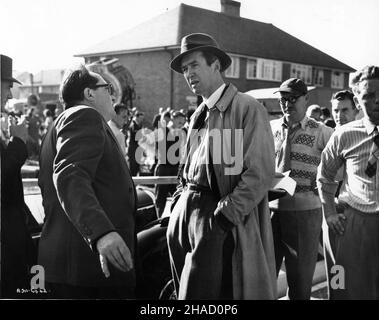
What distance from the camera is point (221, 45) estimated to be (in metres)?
21.8

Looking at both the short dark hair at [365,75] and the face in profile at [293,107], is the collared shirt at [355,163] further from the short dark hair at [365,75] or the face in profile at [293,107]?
the face in profile at [293,107]

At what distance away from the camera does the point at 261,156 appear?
7.67 ft

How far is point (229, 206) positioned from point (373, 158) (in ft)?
2.89

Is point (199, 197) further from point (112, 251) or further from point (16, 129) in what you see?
point (16, 129)

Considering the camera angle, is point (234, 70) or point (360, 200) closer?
point (360, 200)

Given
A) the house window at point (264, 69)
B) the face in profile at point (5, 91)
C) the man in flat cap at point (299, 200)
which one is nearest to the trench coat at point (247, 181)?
the man in flat cap at point (299, 200)

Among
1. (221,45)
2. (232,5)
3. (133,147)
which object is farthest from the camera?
(221,45)

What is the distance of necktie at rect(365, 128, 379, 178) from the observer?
2.46 m

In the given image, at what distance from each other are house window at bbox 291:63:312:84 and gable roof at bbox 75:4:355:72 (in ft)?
1.56

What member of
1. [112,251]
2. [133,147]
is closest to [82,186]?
[112,251]

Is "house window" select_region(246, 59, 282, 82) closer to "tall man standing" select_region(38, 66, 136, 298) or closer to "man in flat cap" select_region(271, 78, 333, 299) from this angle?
"man in flat cap" select_region(271, 78, 333, 299)

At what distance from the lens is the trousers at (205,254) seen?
2.44 m

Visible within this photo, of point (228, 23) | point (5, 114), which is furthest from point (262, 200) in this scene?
point (228, 23)

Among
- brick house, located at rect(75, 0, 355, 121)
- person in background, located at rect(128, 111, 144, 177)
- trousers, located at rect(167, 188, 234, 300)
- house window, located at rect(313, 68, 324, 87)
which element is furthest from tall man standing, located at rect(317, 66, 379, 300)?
house window, located at rect(313, 68, 324, 87)
